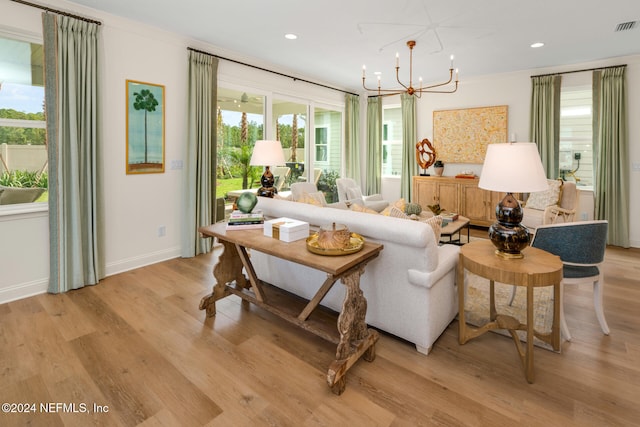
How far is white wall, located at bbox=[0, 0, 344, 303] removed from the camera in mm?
3072

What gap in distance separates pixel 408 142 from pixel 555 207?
3.07m

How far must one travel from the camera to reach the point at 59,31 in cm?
312

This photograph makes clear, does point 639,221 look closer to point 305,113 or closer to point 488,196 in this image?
point 488,196

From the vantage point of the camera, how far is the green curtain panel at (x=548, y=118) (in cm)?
537

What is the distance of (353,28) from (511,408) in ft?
12.2

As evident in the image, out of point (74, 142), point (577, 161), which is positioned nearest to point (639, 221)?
point (577, 161)

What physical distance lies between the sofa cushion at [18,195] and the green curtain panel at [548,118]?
6625 millimetres

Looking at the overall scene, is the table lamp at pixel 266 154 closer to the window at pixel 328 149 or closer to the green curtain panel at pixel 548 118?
the window at pixel 328 149

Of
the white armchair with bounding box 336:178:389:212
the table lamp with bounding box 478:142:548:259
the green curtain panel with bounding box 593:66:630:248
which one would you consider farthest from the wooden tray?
the green curtain panel with bounding box 593:66:630:248

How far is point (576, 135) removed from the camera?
5410 millimetres

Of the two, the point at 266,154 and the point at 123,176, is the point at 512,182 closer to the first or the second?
the point at 266,154

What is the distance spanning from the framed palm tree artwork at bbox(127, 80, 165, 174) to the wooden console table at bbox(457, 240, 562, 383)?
3.50m

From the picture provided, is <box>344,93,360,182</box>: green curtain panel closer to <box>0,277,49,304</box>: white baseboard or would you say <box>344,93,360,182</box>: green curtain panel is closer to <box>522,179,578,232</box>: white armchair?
<box>522,179,578,232</box>: white armchair

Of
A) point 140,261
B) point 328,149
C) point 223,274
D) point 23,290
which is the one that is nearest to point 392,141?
point 328,149
